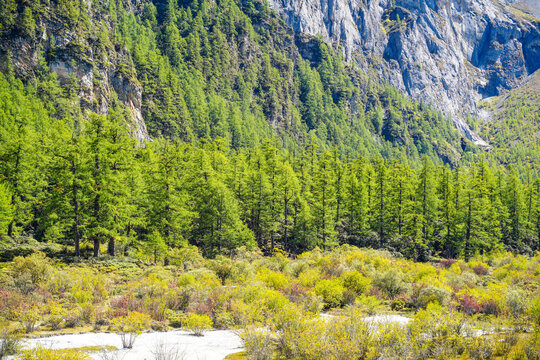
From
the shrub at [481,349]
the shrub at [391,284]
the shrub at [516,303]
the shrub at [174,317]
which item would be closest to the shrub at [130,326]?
the shrub at [174,317]

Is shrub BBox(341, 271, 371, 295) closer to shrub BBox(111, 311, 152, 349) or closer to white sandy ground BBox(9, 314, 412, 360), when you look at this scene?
white sandy ground BBox(9, 314, 412, 360)

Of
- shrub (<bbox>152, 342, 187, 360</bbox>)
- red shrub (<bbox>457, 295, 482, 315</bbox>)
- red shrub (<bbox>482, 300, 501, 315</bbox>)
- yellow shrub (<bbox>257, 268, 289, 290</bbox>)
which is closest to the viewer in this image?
shrub (<bbox>152, 342, 187, 360</bbox>)

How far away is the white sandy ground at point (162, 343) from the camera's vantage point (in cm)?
835

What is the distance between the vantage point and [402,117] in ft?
576

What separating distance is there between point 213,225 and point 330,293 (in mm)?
20157

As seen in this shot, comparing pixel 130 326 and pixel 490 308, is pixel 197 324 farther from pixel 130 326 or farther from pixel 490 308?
pixel 490 308

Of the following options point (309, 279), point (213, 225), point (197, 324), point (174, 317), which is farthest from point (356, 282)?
point (213, 225)

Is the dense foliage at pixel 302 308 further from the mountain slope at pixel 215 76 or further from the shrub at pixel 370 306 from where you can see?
the mountain slope at pixel 215 76

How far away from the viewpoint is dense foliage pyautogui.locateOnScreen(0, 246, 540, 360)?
7754mm

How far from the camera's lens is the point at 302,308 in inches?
Answer: 443

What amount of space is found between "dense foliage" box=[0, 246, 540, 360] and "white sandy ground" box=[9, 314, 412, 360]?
35cm

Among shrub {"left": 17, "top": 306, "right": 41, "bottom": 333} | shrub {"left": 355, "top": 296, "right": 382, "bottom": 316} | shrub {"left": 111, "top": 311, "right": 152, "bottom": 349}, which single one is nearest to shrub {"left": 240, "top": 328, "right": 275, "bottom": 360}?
shrub {"left": 111, "top": 311, "right": 152, "bottom": 349}

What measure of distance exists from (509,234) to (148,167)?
49575 millimetres

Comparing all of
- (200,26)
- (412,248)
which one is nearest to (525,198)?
(412,248)
